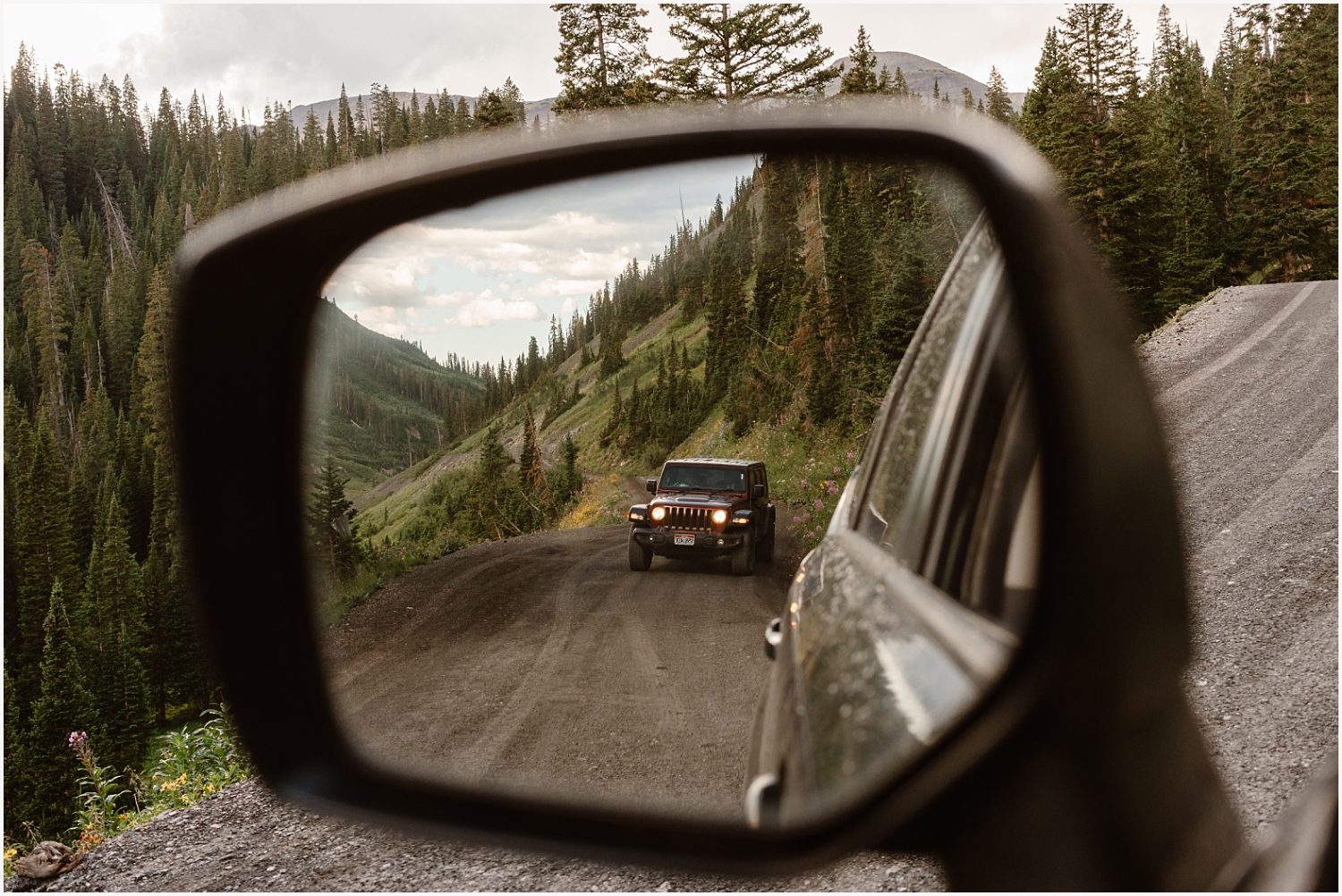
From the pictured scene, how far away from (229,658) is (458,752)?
0.53 meters

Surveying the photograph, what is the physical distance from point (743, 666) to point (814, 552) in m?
0.32

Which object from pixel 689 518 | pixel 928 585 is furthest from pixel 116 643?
pixel 928 585

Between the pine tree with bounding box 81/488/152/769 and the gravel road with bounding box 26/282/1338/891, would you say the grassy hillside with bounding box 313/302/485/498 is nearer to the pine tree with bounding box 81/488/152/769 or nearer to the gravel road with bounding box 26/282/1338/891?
the gravel road with bounding box 26/282/1338/891

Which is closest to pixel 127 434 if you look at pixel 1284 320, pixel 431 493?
pixel 1284 320

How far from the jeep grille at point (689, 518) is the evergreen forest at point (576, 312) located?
0.94ft

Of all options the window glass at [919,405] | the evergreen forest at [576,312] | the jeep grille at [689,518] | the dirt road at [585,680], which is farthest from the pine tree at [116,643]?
the window glass at [919,405]

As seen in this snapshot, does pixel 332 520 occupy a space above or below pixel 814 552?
above

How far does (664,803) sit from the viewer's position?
5.18ft

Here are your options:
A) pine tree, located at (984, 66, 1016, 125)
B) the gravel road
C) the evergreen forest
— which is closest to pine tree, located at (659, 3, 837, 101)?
the evergreen forest

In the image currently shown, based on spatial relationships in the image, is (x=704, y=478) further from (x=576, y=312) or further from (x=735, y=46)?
(x=735, y=46)

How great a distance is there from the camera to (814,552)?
2162 mm

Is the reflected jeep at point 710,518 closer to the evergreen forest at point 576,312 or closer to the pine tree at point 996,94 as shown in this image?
the evergreen forest at point 576,312

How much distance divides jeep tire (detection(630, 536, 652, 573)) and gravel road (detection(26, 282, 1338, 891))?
67 mm

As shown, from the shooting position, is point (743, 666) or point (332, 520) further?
point (332, 520)
